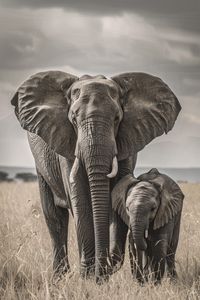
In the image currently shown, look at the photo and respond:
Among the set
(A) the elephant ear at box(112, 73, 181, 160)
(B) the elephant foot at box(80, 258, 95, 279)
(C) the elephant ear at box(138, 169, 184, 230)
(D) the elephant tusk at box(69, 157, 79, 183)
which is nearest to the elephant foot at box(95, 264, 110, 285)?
(B) the elephant foot at box(80, 258, 95, 279)

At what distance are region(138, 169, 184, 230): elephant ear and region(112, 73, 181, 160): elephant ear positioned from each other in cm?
23

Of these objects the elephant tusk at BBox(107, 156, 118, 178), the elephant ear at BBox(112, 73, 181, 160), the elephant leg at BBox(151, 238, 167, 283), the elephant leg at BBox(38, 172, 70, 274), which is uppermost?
the elephant ear at BBox(112, 73, 181, 160)

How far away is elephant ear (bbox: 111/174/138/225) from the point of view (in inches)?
251

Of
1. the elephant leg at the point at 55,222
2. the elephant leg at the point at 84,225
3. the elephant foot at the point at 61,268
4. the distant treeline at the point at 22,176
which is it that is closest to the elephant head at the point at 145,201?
the elephant leg at the point at 84,225

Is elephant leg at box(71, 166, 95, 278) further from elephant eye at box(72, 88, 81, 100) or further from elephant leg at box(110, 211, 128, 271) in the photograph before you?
elephant eye at box(72, 88, 81, 100)

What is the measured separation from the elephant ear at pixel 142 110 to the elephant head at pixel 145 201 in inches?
9.4

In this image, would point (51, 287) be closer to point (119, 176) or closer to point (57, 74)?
point (119, 176)

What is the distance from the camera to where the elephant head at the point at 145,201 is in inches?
243

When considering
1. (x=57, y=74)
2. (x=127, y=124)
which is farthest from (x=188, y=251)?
(x=57, y=74)

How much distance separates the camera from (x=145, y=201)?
622 cm

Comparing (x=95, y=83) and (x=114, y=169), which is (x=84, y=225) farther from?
(x=95, y=83)

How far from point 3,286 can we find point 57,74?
1560 millimetres

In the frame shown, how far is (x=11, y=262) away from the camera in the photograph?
6.95 meters

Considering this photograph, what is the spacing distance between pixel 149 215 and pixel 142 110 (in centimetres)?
87
